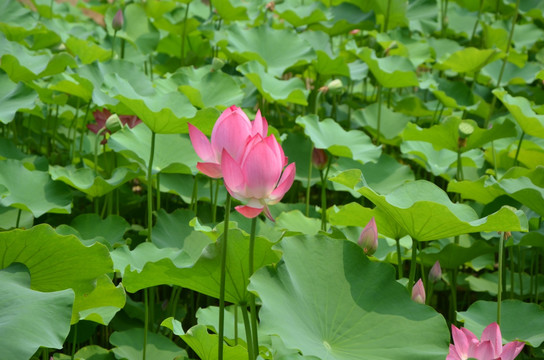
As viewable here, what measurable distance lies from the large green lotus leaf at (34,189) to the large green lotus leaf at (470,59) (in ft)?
4.47

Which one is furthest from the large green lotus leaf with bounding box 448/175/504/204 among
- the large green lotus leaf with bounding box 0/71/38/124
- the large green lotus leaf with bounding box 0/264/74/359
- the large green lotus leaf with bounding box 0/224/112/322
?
the large green lotus leaf with bounding box 0/71/38/124

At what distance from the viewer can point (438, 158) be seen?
2025 millimetres

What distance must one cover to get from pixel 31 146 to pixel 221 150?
158cm

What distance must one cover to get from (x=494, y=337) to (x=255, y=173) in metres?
0.43

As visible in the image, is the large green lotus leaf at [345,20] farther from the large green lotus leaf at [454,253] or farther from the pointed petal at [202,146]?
the pointed petal at [202,146]

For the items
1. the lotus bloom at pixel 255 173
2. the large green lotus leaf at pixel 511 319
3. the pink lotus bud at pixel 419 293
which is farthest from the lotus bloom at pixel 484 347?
the lotus bloom at pixel 255 173

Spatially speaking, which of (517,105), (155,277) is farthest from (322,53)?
(155,277)

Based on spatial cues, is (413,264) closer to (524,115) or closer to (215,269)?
(215,269)

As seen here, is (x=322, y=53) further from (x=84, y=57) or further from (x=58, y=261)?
(x=58, y=261)

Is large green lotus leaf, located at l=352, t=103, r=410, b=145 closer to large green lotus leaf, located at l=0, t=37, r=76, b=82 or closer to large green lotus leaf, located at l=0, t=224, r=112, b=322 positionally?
large green lotus leaf, located at l=0, t=37, r=76, b=82

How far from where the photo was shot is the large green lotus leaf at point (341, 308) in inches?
38.1

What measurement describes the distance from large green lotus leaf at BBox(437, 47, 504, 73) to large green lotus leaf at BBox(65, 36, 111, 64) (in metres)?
1.16

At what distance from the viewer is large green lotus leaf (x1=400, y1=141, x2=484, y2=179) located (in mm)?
1907

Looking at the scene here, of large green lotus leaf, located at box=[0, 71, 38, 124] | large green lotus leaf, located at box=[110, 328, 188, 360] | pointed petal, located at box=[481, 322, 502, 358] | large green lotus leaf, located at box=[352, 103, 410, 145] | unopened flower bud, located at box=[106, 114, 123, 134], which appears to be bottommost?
large green lotus leaf, located at box=[110, 328, 188, 360]
